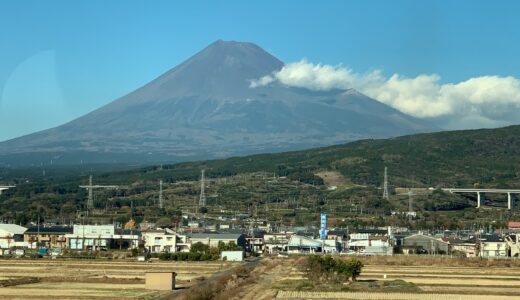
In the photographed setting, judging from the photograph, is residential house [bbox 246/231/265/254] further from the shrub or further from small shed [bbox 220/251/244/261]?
the shrub

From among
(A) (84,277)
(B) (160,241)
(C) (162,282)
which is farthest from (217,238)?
(C) (162,282)

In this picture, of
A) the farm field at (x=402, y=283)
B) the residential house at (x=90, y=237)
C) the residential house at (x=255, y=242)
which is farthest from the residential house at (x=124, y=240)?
the farm field at (x=402, y=283)

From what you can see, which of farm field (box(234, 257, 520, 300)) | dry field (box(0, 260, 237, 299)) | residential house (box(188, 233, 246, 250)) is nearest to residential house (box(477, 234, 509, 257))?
farm field (box(234, 257, 520, 300))

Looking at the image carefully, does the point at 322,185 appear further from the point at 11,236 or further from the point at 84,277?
the point at 84,277

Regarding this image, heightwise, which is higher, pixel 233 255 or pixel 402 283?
pixel 233 255

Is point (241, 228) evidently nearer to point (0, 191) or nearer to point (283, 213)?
point (283, 213)

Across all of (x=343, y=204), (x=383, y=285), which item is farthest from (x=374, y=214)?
(x=383, y=285)

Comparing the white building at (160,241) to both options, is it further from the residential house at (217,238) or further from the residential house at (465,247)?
the residential house at (465,247)

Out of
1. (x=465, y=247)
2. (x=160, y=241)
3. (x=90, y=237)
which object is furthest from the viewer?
(x=160, y=241)

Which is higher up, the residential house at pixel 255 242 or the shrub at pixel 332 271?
the residential house at pixel 255 242
